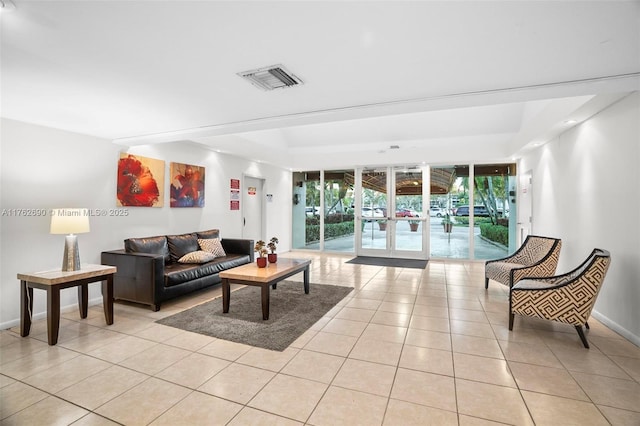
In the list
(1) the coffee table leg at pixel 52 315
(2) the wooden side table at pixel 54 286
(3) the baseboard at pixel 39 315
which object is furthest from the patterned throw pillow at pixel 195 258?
(1) the coffee table leg at pixel 52 315

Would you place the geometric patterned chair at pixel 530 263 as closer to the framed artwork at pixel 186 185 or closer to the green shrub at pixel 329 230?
the green shrub at pixel 329 230

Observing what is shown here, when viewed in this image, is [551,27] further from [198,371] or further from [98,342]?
[98,342]

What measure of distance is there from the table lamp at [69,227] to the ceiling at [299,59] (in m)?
1.09

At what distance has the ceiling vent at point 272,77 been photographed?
2.44m

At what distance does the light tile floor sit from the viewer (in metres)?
2.02

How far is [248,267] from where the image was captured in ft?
14.0

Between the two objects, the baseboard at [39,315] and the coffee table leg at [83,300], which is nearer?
the baseboard at [39,315]

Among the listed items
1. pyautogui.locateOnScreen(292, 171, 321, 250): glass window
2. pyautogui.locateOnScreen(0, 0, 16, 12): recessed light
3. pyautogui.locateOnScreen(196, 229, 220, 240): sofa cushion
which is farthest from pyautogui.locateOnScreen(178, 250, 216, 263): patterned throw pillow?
pyautogui.locateOnScreen(292, 171, 321, 250): glass window

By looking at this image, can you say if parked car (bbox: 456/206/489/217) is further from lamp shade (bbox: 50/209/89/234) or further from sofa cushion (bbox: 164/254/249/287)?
lamp shade (bbox: 50/209/89/234)

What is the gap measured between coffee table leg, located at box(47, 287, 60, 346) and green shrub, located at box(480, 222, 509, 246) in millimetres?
8088

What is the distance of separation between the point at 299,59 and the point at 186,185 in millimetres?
4100

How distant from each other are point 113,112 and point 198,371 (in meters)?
2.80

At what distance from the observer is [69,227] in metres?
3.33

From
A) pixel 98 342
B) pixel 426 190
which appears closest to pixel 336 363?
pixel 98 342
